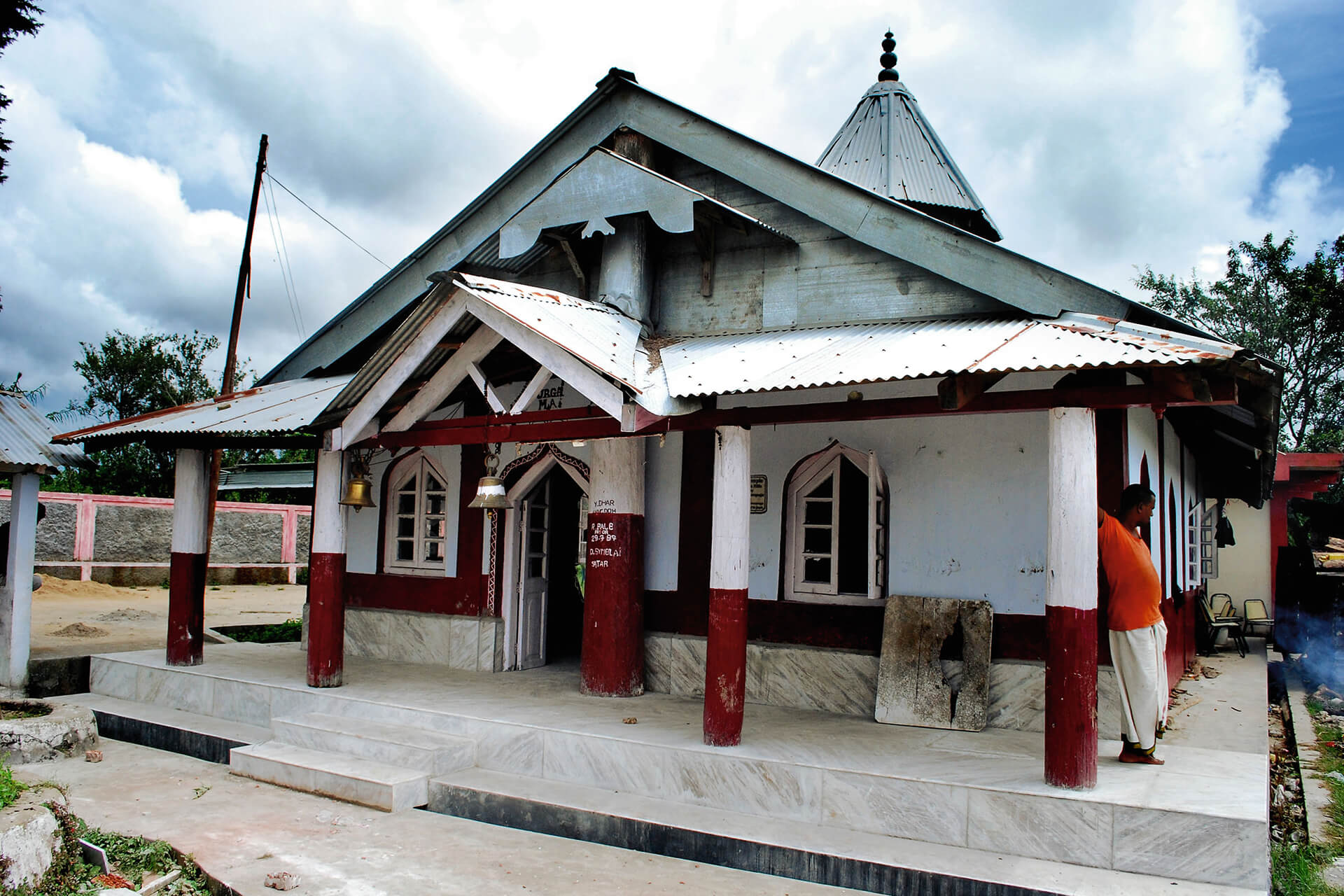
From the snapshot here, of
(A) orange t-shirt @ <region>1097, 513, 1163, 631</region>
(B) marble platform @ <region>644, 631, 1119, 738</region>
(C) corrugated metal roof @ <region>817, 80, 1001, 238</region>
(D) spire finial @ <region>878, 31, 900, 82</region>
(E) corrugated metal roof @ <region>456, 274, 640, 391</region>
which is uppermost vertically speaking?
(D) spire finial @ <region>878, 31, 900, 82</region>

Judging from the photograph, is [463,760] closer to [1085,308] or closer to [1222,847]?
[1222,847]

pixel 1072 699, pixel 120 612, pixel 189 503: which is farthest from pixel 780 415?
pixel 120 612

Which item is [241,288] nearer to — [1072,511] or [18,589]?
[18,589]

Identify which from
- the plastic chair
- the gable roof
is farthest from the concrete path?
the plastic chair

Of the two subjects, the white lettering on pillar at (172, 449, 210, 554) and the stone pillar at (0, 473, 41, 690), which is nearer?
the stone pillar at (0, 473, 41, 690)

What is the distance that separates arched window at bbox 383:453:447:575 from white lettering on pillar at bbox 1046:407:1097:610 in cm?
682

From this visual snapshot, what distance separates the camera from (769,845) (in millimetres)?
5504

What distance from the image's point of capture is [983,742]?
6609 millimetres

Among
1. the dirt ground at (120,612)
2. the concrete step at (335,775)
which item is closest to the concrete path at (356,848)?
the concrete step at (335,775)

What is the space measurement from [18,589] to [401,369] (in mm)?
5557

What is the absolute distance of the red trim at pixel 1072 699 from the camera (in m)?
5.34

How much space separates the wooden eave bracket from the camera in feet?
18.7

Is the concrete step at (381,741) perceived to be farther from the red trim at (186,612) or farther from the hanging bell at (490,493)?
the red trim at (186,612)

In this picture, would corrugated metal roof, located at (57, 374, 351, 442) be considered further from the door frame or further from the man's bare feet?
the man's bare feet
